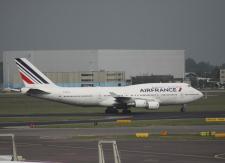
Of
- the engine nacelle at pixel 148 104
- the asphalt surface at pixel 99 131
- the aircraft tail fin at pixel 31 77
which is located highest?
the aircraft tail fin at pixel 31 77

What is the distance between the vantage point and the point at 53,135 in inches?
1770


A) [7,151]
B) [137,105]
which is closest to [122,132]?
[7,151]

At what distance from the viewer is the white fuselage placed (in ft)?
234

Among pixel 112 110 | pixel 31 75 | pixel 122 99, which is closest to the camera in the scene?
pixel 122 99

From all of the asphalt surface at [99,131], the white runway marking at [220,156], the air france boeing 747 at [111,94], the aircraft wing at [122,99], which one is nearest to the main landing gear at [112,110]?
the air france boeing 747 at [111,94]

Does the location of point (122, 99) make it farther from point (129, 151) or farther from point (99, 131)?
point (129, 151)

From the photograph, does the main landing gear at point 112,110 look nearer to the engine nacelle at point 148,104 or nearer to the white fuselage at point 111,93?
the white fuselage at point 111,93

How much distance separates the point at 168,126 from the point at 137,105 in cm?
1926

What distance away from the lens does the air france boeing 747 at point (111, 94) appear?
234ft

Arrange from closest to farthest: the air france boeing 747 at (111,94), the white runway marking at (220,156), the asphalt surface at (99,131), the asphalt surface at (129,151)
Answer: the asphalt surface at (129,151) → the white runway marking at (220,156) → the asphalt surface at (99,131) → the air france boeing 747 at (111,94)

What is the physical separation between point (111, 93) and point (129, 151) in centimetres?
3765

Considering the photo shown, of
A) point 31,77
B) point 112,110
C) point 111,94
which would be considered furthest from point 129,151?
point 31,77

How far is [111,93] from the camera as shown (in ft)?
235

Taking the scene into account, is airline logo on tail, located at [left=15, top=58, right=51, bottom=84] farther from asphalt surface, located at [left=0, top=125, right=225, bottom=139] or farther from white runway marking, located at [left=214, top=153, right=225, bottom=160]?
white runway marking, located at [left=214, top=153, right=225, bottom=160]
